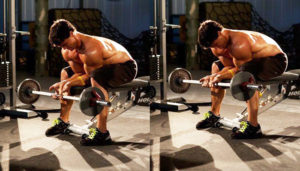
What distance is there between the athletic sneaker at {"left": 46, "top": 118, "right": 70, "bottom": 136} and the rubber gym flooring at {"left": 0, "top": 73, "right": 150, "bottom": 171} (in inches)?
2.2

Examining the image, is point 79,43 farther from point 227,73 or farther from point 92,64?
point 227,73

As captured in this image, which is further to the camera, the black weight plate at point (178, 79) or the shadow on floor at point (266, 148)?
the black weight plate at point (178, 79)

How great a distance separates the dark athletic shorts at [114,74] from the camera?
8.22 feet

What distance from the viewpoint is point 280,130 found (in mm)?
3027

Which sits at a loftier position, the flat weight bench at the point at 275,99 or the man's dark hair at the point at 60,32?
the man's dark hair at the point at 60,32

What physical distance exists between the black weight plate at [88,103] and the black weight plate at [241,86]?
0.82 metres

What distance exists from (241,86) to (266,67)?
0.46 metres

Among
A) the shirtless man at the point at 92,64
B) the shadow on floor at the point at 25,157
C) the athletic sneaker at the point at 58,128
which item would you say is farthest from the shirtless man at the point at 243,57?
the shadow on floor at the point at 25,157

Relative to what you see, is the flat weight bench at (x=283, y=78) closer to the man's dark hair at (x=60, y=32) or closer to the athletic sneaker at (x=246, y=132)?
the athletic sneaker at (x=246, y=132)

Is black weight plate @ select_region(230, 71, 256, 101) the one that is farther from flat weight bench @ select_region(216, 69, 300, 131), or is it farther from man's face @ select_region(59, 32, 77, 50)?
man's face @ select_region(59, 32, 77, 50)

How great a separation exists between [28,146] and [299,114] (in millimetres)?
2448

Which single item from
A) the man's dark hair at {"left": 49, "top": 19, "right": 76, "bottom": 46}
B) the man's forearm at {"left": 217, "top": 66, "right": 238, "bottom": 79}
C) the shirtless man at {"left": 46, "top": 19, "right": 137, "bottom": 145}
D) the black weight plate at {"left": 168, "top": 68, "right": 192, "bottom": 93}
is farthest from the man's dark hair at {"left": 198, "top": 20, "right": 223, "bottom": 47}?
the man's dark hair at {"left": 49, "top": 19, "right": 76, "bottom": 46}

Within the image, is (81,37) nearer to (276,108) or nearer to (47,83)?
(276,108)

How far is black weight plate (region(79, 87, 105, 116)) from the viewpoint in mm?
2238
